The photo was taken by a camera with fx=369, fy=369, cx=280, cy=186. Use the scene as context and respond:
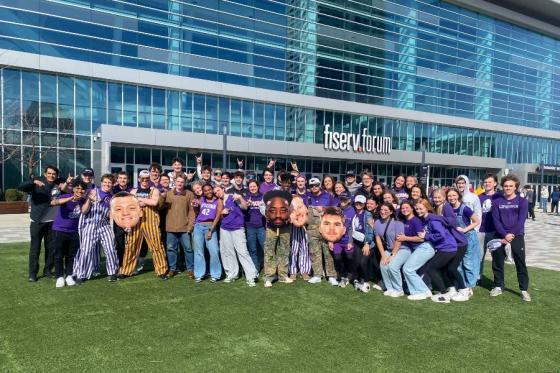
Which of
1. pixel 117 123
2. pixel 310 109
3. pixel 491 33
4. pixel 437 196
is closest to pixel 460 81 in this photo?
pixel 491 33

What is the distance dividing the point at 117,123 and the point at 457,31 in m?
33.7

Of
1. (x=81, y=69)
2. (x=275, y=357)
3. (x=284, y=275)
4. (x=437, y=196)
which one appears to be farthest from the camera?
(x=81, y=69)

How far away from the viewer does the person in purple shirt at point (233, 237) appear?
6215 millimetres

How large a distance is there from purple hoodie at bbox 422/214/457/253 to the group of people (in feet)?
0.05

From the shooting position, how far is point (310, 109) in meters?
29.8

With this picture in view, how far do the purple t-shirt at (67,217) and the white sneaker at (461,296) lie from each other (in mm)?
6096

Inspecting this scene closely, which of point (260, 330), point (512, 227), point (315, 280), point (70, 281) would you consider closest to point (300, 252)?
point (315, 280)

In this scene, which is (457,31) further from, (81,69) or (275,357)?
(275,357)

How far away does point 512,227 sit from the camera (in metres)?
5.69

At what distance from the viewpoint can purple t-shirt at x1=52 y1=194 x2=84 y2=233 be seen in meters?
5.98

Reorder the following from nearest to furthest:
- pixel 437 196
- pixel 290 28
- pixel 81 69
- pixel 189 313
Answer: pixel 189 313, pixel 437 196, pixel 81 69, pixel 290 28

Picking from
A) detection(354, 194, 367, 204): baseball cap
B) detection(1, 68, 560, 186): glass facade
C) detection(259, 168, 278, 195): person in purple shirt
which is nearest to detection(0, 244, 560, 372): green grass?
detection(354, 194, 367, 204): baseball cap

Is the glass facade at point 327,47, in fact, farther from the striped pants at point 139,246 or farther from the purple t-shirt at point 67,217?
the striped pants at point 139,246

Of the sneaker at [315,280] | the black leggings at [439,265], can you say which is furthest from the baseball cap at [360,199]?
the sneaker at [315,280]
